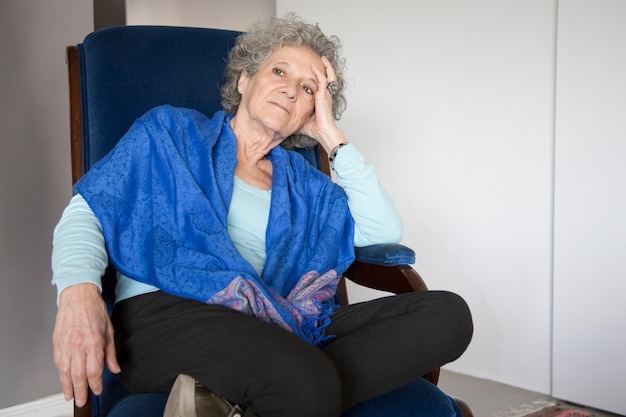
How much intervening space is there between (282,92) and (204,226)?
43cm

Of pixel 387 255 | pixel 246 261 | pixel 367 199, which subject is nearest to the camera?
pixel 246 261

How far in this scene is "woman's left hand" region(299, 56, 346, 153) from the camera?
65.1 inches

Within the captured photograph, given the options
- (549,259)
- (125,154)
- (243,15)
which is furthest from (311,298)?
(243,15)

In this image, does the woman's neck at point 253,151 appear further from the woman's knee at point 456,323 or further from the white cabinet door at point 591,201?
the white cabinet door at point 591,201

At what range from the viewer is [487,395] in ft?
7.65

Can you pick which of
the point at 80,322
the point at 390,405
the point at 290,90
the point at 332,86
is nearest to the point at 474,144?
the point at 332,86

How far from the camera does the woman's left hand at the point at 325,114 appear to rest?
1.65 meters

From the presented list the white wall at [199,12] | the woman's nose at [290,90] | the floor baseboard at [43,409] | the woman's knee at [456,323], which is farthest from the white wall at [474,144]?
the floor baseboard at [43,409]

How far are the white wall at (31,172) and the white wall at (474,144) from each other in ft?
3.88

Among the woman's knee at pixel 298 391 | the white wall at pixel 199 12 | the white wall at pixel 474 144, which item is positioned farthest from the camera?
the white wall at pixel 199 12

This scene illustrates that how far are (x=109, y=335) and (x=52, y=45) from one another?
1.31 m

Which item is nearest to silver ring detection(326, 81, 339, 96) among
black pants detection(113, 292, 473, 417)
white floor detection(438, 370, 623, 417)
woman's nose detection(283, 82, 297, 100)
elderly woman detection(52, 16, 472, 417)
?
elderly woman detection(52, 16, 472, 417)

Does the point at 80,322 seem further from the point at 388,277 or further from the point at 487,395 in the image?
the point at 487,395

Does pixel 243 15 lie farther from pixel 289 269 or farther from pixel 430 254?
pixel 289 269
